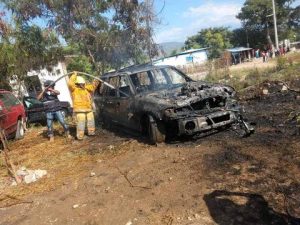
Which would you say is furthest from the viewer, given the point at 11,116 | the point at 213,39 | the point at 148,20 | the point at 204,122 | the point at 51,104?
the point at 213,39

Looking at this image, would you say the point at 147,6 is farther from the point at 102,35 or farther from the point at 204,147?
the point at 204,147

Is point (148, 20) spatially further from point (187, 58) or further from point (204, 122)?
point (187, 58)

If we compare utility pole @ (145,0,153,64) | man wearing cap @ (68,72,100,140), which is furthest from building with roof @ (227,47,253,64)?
man wearing cap @ (68,72,100,140)

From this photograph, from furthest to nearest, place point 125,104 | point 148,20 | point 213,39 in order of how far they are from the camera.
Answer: point 213,39, point 148,20, point 125,104

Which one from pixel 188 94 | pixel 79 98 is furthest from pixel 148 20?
pixel 188 94

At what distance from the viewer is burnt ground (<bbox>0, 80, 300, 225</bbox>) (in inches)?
193

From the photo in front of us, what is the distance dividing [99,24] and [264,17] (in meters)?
48.8

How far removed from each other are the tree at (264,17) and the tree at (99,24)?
44.7 metres

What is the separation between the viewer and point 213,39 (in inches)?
2916

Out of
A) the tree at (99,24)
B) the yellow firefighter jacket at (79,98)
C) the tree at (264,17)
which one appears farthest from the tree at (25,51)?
the tree at (264,17)

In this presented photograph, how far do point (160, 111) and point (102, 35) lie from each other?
1344 cm

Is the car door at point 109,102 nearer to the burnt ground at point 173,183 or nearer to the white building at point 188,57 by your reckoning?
the burnt ground at point 173,183

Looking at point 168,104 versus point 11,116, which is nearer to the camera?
point 168,104

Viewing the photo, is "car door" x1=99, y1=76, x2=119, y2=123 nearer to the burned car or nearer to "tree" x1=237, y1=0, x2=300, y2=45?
the burned car
